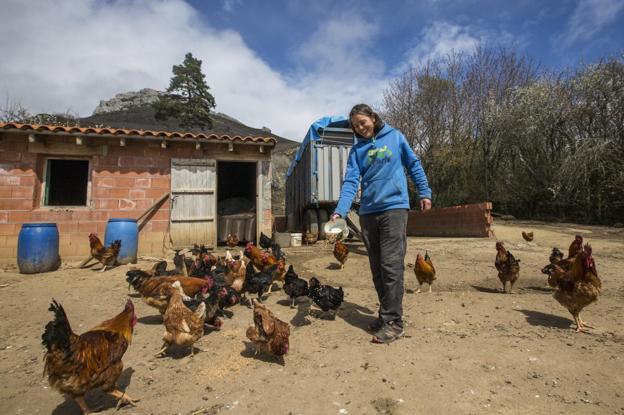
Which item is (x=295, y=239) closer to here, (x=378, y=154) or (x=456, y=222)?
(x=456, y=222)

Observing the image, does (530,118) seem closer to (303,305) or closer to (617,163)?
(617,163)

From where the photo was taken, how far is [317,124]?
11352mm

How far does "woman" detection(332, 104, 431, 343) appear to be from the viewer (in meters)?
3.34

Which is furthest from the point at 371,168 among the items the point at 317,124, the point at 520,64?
the point at 520,64

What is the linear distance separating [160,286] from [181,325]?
108 cm

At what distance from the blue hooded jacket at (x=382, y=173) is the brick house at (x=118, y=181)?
636 cm

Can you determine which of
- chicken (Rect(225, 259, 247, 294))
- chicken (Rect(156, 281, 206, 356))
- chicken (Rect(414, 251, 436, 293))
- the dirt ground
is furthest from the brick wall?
chicken (Rect(156, 281, 206, 356))

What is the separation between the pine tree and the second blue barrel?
27.0 m

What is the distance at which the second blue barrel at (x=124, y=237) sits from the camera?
761 cm

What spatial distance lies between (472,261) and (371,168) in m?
5.33

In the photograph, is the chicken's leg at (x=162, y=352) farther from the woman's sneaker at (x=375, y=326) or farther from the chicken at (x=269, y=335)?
the woman's sneaker at (x=375, y=326)

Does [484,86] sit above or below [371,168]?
above

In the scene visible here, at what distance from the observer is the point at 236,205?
12281 millimetres

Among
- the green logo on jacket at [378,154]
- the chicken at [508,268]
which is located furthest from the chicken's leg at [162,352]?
the chicken at [508,268]
